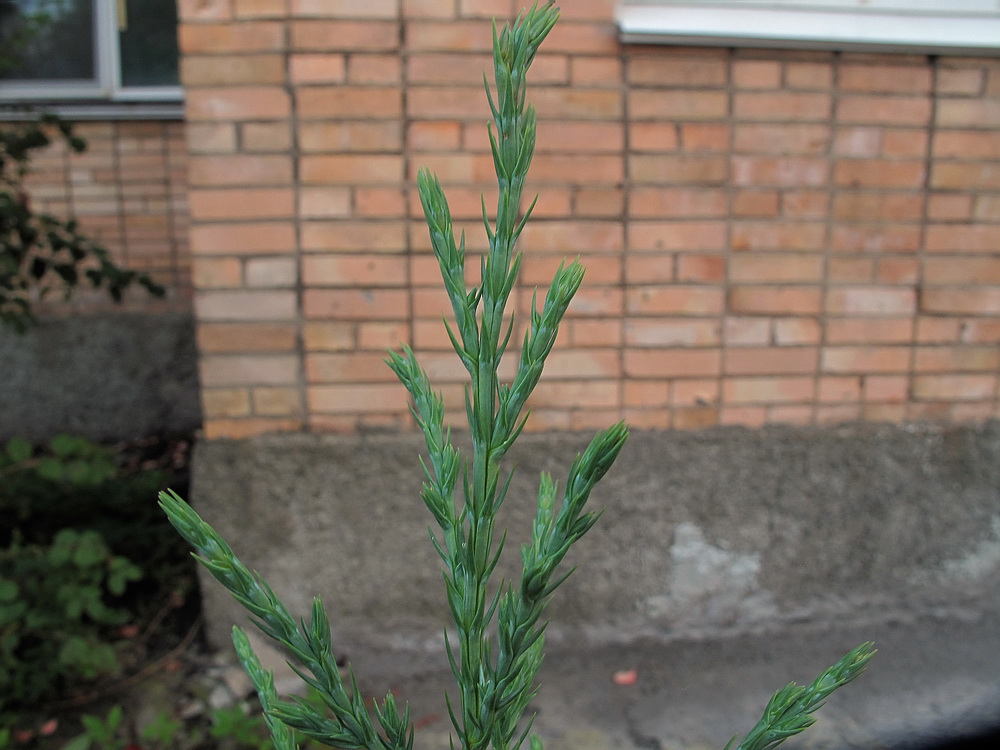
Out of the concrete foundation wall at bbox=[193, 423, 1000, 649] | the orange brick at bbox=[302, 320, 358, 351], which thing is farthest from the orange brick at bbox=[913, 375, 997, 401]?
the orange brick at bbox=[302, 320, 358, 351]

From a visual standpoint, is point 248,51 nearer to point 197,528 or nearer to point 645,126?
point 645,126

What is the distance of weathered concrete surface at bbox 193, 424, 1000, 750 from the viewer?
2.75m

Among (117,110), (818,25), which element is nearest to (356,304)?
(818,25)

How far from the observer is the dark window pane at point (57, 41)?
4645 millimetres

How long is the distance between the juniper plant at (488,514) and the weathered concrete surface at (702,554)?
217 cm

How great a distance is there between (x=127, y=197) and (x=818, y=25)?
375cm

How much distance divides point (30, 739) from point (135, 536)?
91 cm

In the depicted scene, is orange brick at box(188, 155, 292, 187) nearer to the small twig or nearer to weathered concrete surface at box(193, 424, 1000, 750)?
weathered concrete surface at box(193, 424, 1000, 750)

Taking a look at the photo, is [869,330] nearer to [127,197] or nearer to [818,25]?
[818,25]

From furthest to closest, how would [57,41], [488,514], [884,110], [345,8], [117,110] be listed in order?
[57,41], [117,110], [884,110], [345,8], [488,514]

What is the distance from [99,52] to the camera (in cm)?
470

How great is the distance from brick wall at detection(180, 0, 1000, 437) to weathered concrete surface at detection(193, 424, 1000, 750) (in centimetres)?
15

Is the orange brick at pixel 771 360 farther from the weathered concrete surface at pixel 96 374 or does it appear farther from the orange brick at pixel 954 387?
the weathered concrete surface at pixel 96 374

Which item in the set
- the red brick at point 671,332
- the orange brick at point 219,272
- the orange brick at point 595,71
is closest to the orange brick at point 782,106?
the orange brick at point 595,71
